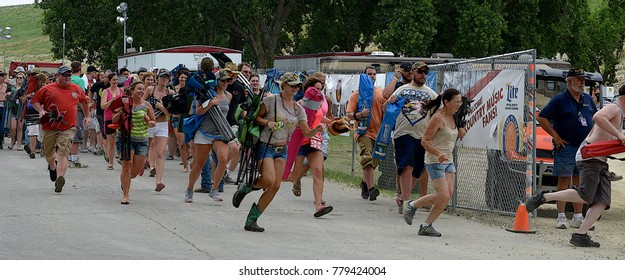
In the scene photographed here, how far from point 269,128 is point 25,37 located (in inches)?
6087

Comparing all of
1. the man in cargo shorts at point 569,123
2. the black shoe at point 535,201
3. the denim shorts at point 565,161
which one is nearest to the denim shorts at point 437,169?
the black shoe at point 535,201

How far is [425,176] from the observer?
13891 millimetres

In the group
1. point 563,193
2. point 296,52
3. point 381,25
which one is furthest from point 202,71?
point 296,52

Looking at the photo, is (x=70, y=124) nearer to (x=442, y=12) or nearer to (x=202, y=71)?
(x=202, y=71)

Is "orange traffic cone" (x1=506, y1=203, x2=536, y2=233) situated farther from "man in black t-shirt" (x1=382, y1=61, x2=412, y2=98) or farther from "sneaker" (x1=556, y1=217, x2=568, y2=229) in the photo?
"man in black t-shirt" (x1=382, y1=61, x2=412, y2=98)

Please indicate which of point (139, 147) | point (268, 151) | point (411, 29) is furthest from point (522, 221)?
point (411, 29)

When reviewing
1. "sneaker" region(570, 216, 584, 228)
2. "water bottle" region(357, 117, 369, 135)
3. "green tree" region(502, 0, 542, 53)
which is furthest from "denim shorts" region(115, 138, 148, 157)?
"green tree" region(502, 0, 542, 53)

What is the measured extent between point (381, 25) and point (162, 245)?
134ft

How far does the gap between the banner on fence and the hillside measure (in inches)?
4168

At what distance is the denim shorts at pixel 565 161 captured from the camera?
13.3 m

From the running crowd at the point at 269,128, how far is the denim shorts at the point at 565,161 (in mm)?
200

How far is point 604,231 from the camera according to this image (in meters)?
13.1

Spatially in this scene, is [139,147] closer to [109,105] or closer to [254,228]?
[109,105]

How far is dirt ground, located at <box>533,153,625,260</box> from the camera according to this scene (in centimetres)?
A: 1113
